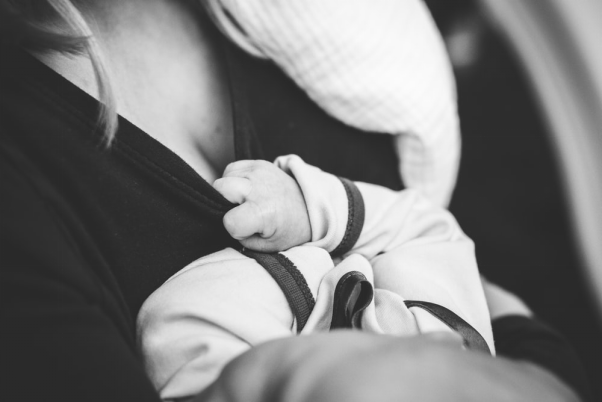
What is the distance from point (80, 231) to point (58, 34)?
0.18 meters

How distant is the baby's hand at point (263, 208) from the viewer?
16.3 inches

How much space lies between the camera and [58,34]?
1.28 feet

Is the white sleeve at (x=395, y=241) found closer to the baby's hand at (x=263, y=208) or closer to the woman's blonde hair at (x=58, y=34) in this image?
the baby's hand at (x=263, y=208)

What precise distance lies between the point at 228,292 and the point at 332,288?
100 millimetres

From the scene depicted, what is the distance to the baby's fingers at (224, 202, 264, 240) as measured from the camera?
0.41 m

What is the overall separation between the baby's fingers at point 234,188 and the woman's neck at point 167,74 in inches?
2.2

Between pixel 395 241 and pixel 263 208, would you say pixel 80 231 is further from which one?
pixel 395 241

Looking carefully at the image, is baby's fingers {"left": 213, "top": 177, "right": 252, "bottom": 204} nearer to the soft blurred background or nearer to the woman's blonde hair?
the woman's blonde hair

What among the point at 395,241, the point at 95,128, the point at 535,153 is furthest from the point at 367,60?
the point at 535,153

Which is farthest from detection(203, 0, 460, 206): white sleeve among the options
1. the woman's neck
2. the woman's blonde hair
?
the woman's blonde hair

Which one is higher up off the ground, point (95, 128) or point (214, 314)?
point (95, 128)

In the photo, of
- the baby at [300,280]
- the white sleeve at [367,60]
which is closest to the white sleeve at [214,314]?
the baby at [300,280]

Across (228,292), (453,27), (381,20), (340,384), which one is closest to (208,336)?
(228,292)

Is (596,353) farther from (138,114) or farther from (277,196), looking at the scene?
(138,114)
